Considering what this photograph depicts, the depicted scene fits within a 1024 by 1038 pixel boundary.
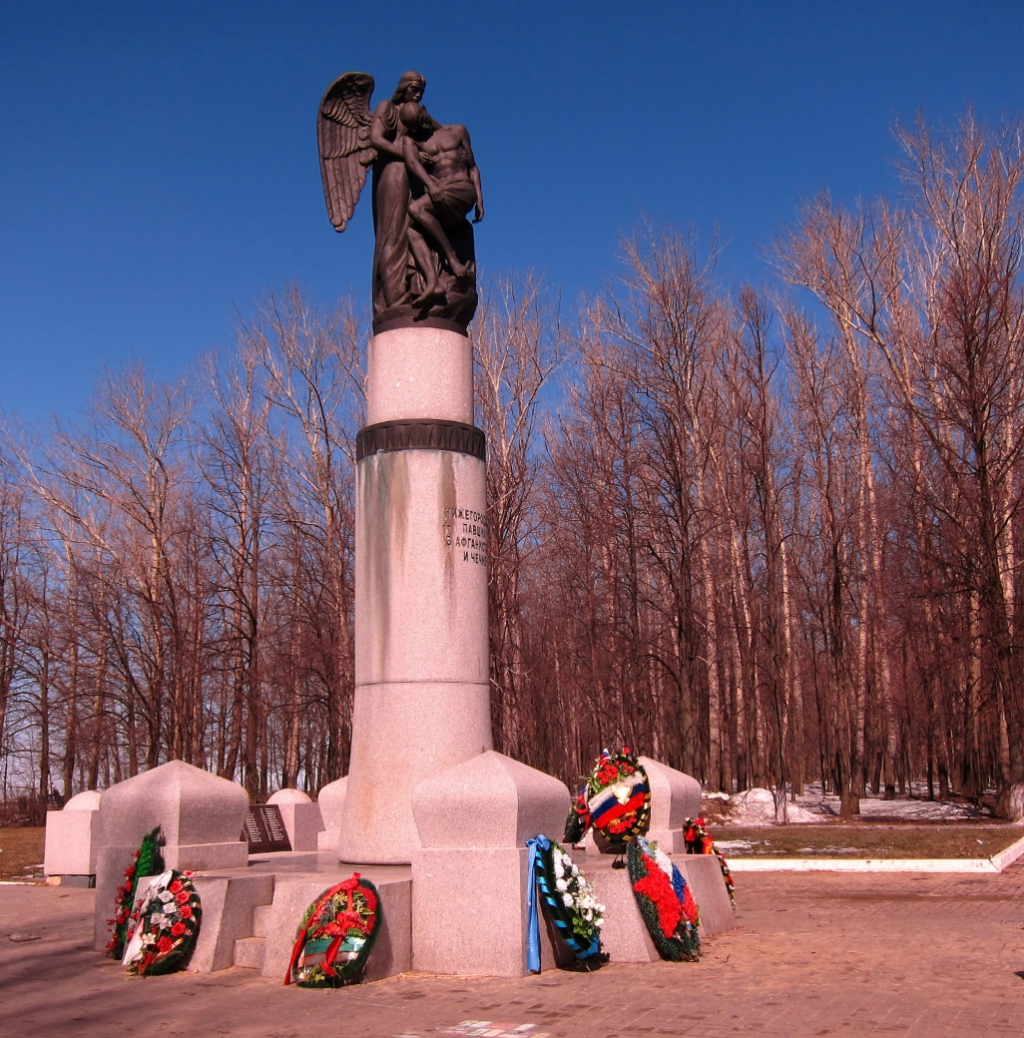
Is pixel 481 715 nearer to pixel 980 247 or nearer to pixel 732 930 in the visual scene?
pixel 732 930

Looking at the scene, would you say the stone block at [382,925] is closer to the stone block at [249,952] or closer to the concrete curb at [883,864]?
the stone block at [249,952]

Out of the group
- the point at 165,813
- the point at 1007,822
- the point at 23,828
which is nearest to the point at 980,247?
the point at 1007,822

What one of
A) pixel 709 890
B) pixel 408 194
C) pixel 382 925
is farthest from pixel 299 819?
pixel 408 194

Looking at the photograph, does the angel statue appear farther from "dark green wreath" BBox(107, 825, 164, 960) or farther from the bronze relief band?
"dark green wreath" BBox(107, 825, 164, 960)

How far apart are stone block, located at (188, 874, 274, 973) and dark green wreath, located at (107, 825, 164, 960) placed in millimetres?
909

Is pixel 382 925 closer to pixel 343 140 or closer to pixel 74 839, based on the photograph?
pixel 343 140

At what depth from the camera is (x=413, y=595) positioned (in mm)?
9820

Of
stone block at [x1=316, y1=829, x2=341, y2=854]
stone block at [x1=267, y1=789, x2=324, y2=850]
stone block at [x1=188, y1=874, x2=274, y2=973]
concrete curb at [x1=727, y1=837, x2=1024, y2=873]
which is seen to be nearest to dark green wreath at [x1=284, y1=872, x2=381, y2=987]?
stone block at [x1=188, y1=874, x2=274, y2=973]

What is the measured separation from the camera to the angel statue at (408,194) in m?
10.7

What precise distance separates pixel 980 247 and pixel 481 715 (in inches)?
838

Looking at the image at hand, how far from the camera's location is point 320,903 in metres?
7.61

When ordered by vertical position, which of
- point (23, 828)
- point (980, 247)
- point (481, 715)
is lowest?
point (23, 828)

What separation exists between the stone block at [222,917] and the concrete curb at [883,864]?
9.00 m

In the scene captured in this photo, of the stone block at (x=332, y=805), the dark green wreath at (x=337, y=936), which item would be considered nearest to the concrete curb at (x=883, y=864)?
the stone block at (x=332, y=805)
